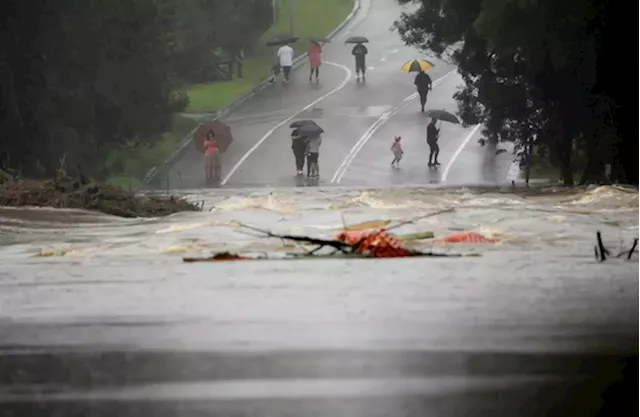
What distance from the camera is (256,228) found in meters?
4.37

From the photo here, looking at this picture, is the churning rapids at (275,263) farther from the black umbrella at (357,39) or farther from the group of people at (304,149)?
the black umbrella at (357,39)

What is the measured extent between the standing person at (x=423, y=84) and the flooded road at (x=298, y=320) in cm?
346

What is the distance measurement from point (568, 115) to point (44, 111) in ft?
10.7

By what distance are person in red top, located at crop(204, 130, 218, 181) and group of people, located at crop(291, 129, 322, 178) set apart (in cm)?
63

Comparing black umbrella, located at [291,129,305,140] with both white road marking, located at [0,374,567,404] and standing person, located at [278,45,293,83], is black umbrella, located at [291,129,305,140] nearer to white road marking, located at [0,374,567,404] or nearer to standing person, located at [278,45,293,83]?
standing person, located at [278,45,293,83]

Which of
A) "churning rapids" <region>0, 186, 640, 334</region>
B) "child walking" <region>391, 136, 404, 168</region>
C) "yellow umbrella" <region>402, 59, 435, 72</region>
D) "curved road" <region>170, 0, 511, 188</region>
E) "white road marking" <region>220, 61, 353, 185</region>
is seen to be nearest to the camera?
"churning rapids" <region>0, 186, 640, 334</region>

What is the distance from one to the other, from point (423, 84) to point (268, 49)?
1420 mm

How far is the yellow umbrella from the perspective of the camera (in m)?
7.82

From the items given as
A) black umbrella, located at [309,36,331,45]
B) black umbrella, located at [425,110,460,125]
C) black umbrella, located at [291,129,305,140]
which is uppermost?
black umbrella, located at [309,36,331,45]

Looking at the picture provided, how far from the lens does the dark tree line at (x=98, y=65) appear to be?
6.17 metres

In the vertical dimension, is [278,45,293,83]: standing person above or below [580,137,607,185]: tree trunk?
above

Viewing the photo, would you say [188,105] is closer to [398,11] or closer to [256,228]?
[398,11]

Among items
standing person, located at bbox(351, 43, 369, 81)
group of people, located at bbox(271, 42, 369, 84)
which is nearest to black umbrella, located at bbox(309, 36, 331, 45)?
group of people, located at bbox(271, 42, 369, 84)

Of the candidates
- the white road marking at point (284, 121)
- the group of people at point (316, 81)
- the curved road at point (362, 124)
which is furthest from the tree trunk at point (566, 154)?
the white road marking at point (284, 121)
